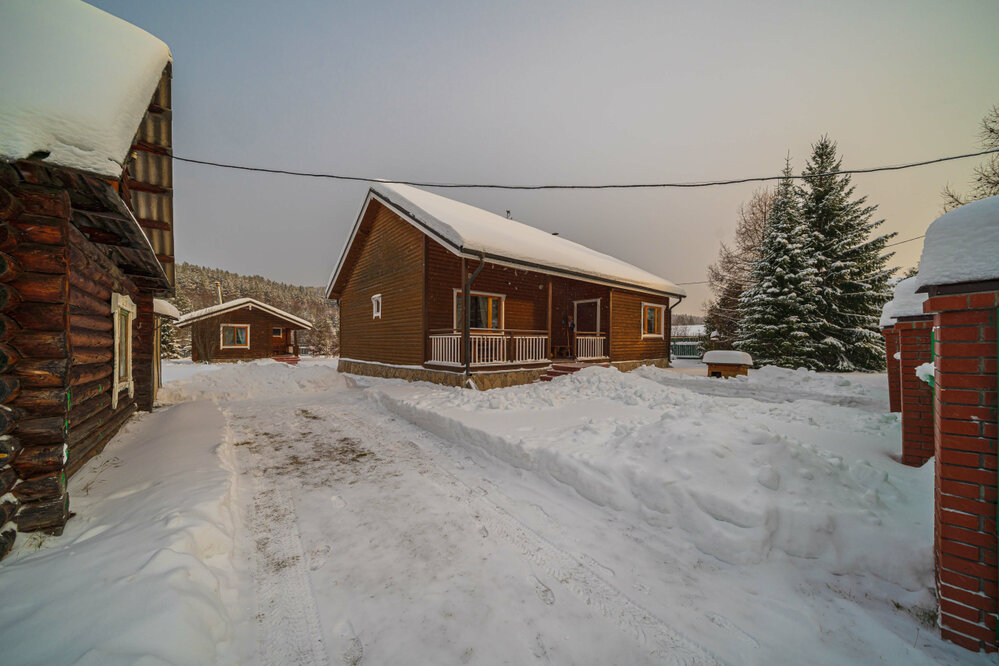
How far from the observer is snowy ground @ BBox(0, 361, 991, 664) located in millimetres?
2055

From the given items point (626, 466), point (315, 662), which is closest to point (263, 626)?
point (315, 662)

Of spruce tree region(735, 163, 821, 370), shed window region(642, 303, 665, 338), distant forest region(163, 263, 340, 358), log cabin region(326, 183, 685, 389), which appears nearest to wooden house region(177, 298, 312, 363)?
distant forest region(163, 263, 340, 358)

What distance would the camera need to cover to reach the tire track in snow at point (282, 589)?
6.88ft

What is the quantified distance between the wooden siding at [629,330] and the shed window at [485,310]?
4803 millimetres

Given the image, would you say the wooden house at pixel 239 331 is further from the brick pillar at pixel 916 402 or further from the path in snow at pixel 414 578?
the brick pillar at pixel 916 402

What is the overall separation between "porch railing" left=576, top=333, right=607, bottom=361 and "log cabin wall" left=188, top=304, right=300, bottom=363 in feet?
78.9

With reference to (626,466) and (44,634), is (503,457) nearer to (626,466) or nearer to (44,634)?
(626,466)

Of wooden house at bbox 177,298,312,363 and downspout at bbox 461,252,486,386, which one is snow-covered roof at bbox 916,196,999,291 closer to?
downspout at bbox 461,252,486,386

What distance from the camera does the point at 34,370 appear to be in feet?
9.59

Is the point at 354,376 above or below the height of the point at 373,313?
below

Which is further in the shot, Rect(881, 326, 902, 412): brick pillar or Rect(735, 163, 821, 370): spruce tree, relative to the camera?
Rect(735, 163, 821, 370): spruce tree

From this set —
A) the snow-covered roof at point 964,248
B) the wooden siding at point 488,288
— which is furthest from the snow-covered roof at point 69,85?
the wooden siding at point 488,288

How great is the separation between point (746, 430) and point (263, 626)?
464 cm

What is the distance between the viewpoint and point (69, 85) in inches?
127
